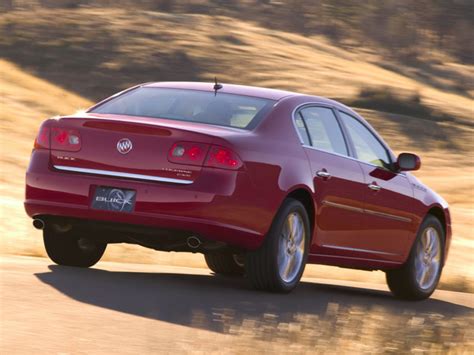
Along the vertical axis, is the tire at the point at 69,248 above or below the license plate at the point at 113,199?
below

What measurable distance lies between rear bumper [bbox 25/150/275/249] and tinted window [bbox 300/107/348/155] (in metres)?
1.22

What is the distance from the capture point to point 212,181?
8.89m

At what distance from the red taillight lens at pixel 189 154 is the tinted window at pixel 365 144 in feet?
7.43

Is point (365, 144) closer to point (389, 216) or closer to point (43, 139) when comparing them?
point (389, 216)

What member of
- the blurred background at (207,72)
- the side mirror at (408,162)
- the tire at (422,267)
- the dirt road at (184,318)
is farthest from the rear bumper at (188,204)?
the blurred background at (207,72)

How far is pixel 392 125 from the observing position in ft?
136

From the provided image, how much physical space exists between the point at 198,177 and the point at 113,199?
0.61 metres

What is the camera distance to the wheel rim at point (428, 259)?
38.7 feet

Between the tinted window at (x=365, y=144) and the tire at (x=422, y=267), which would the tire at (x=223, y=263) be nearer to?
the tire at (x=422, y=267)

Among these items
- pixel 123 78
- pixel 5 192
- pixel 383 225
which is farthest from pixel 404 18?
pixel 383 225

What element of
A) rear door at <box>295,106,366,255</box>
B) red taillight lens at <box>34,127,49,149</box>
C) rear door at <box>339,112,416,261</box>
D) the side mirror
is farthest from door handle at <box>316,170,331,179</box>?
red taillight lens at <box>34,127,49,149</box>

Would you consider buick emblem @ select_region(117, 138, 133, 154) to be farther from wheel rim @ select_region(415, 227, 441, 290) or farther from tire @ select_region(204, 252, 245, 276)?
wheel rim @ select_region(415, 227, 441, 290)

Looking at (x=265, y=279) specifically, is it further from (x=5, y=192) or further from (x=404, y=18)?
(x=404, y=18)

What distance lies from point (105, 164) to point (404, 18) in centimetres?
7719
